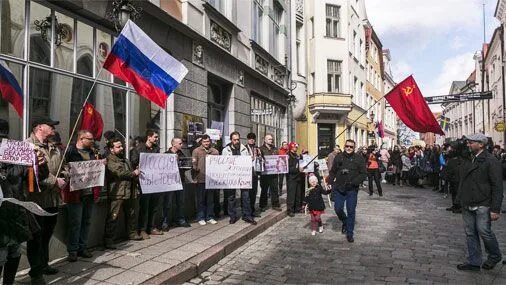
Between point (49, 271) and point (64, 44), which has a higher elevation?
Result: point (64, 44)

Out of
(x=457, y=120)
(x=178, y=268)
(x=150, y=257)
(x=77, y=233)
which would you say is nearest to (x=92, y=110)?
(x=77, y=233)

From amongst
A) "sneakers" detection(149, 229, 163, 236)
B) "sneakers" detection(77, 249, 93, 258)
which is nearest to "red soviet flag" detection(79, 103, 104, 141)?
"sneakers" detection(149, 229, 163, 236)

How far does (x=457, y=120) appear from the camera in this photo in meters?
73.8

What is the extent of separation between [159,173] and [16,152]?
338cm

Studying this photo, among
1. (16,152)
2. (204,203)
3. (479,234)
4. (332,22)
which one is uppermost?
(332,22)

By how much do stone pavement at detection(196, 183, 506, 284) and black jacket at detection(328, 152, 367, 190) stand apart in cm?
105

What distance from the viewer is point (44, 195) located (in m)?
4.93

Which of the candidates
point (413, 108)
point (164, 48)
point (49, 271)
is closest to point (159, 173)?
point (49, 271)

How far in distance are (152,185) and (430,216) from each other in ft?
23.8

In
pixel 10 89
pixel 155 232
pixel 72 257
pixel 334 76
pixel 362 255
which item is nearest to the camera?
pixel 10 89

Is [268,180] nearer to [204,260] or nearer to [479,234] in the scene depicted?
[204,260]

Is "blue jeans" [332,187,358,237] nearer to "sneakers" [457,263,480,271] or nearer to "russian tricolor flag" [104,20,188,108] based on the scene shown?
"sneakers" [457,263,480,271]

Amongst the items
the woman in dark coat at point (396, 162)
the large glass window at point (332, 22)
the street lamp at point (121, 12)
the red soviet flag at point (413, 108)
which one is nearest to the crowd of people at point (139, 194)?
the street lamp at point (121, 12)

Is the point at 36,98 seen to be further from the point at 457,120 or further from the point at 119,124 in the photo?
the point at 457,120
